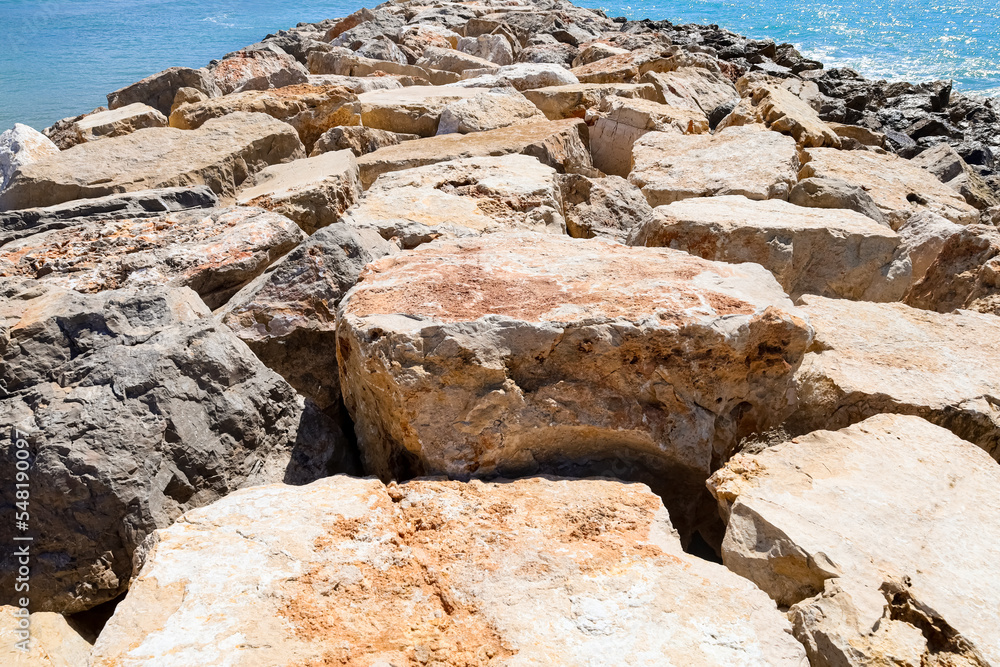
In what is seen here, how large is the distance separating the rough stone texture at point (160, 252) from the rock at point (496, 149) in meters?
0.99

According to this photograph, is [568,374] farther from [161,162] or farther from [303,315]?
[161,162]

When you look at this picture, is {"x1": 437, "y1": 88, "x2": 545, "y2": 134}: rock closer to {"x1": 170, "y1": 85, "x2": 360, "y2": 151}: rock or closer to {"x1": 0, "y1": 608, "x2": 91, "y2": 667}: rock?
{"x1": 170, "y1": 85, "x2": 360, "y2": 151}: rock

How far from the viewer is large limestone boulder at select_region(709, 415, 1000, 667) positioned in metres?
1.24

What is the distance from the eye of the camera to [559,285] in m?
1.89

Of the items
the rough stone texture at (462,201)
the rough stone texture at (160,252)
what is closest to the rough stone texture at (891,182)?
the rough stone texture at (462,201)

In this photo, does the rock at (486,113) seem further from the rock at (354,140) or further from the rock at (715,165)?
the rock at (715,165)

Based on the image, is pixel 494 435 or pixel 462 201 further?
pixel 462 201

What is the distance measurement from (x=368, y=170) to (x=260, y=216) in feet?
3.27

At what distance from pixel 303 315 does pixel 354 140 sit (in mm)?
2068

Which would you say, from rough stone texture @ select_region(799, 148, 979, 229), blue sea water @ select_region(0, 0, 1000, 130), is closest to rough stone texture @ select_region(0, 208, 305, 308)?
rough stone texture @ select_region(799, 148, 979, 229)

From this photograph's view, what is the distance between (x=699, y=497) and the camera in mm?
1848

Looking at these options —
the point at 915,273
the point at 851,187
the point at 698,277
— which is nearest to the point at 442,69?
the point at 851,187

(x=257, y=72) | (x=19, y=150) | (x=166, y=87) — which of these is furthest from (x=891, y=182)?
(x=166, y=87)

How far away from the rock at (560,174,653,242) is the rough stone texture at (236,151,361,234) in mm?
1002
